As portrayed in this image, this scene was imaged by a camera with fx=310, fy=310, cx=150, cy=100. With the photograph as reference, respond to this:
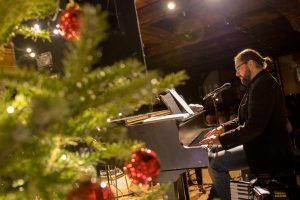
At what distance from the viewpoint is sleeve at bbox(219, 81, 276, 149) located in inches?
106

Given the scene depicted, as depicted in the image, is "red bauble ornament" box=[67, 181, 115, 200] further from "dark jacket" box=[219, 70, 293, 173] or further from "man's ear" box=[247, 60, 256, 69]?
"man's ear" box=[247, 60, 256, 69]

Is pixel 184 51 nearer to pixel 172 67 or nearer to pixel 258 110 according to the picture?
pixel 172 67

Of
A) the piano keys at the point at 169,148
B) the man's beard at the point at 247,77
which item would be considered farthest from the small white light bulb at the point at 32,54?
the man's beard at the point at 247,77

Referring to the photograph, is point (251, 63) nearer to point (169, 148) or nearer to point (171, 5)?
point (169, 148)

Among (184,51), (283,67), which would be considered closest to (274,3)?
(184,51)

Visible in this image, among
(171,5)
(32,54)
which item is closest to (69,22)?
(32,54)

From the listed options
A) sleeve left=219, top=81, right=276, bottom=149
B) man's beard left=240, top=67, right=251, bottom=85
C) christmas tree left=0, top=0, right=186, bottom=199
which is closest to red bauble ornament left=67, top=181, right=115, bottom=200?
christmas tree left=0, top=0, right=186, bottom=199

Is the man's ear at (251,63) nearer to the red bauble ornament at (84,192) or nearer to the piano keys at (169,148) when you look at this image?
the piano keys at (169,148)

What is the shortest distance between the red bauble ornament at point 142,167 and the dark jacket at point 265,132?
1.92 meters

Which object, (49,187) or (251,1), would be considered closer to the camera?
(49,187)

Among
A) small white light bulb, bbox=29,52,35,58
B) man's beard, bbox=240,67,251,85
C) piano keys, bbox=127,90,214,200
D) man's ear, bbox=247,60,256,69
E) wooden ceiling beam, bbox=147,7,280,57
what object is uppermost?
wooden ceiling beam, bbox=147,7,280,57

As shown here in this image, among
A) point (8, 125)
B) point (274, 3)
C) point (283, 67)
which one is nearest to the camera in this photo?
point (8, 125)

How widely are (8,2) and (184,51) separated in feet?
27.1

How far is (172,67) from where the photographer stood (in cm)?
1055
